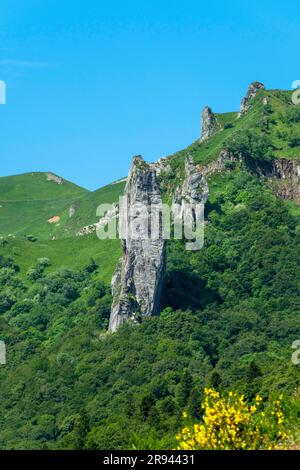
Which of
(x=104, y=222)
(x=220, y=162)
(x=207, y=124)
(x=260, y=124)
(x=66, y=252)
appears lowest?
(x=66, y=252)

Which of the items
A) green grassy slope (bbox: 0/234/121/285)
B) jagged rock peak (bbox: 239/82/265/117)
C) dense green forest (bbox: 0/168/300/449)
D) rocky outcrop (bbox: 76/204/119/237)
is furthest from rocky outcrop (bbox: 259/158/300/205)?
jagged rock peak (bbox: 239/82/265/117)

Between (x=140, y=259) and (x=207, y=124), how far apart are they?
226 feet

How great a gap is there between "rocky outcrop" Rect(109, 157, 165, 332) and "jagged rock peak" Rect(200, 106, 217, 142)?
6302 centimetres

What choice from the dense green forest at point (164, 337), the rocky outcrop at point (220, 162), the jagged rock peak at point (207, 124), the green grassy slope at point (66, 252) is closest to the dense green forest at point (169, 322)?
the dense green forest at point (164, 337)

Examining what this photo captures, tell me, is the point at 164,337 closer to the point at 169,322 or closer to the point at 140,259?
the point at 169,322

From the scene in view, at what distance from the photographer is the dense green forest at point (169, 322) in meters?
96.9

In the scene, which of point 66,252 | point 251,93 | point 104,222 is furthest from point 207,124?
point 66,252

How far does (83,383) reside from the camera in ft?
377

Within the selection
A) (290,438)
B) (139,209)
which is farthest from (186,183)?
(290,438)

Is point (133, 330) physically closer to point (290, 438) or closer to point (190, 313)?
point (190, 313)

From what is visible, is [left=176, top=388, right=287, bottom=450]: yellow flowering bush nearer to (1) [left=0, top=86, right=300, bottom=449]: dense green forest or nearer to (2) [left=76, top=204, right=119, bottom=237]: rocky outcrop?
(1) [left=0, top=86, right=300, bottom=449]: dense green forest

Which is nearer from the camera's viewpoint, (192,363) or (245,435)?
(245,435)

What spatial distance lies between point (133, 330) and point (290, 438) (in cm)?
7029

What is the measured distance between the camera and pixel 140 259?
123125mm
